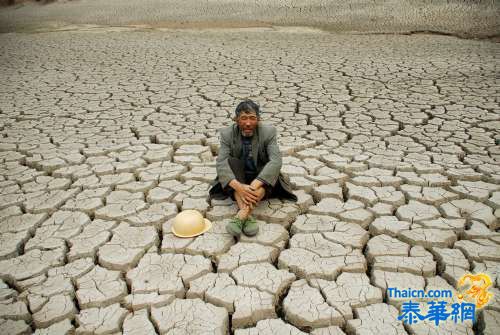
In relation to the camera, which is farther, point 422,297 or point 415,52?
point 415,52

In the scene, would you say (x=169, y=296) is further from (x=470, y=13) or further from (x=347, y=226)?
(x=470, y=13)

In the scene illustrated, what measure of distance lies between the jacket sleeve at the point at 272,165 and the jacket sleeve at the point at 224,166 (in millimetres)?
186

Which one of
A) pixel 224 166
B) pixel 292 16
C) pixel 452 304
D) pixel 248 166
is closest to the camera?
pixel 452 304

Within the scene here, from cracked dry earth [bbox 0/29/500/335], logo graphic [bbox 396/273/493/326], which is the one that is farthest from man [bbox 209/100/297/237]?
logo graphic [bbox 396/273/493/326]

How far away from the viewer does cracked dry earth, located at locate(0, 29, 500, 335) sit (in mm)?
1925

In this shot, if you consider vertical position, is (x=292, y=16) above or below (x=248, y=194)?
above

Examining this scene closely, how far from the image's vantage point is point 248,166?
2.66 metres

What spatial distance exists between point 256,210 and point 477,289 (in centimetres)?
131

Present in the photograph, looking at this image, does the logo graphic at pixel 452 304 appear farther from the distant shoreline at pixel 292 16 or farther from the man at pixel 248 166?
the distant shoreline at pixel 292 16

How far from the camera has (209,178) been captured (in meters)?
3.12

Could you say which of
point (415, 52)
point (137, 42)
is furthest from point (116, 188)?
point (137, 42)

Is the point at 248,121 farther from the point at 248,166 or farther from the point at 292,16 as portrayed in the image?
the point at 292,16

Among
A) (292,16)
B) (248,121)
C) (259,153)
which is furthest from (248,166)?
(292,16)

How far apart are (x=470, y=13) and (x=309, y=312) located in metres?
9.45
